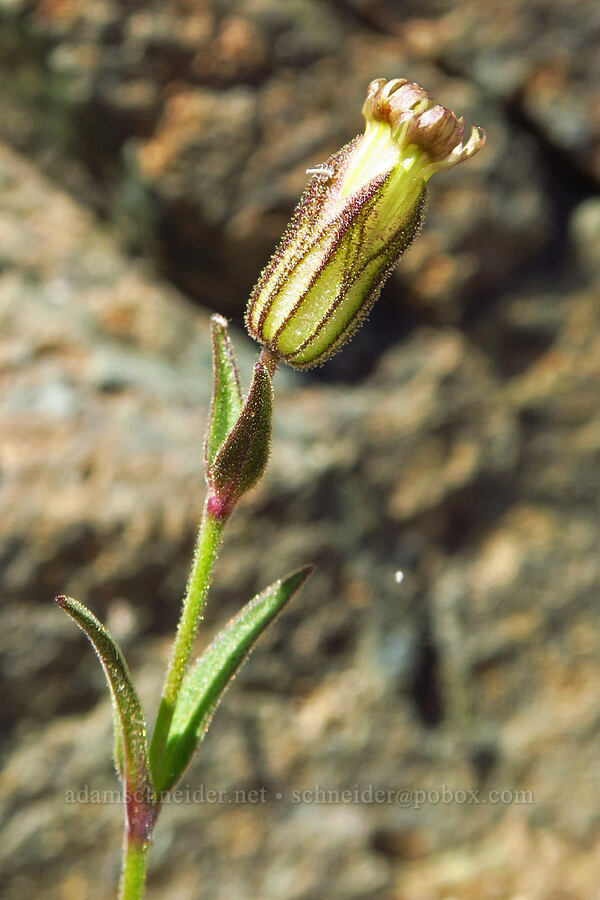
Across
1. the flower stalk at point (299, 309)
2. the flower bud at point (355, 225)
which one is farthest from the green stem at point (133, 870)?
the flower bud at point (355, 225)

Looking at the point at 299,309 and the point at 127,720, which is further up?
the point at 299,309

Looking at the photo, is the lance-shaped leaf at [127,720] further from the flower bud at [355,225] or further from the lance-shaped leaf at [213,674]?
the flower bud at [355,225]

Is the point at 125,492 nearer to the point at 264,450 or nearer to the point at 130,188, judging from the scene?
the point at 130,188

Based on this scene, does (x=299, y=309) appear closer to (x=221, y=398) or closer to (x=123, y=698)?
(x=221, y=398)

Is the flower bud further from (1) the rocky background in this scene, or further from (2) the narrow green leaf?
(1) the rocky background

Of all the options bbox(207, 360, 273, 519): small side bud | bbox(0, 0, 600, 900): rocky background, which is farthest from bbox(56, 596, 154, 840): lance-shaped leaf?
bbox(0, 0, 600, 900): rocky background

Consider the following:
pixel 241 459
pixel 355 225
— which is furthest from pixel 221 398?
pixel 355 225
